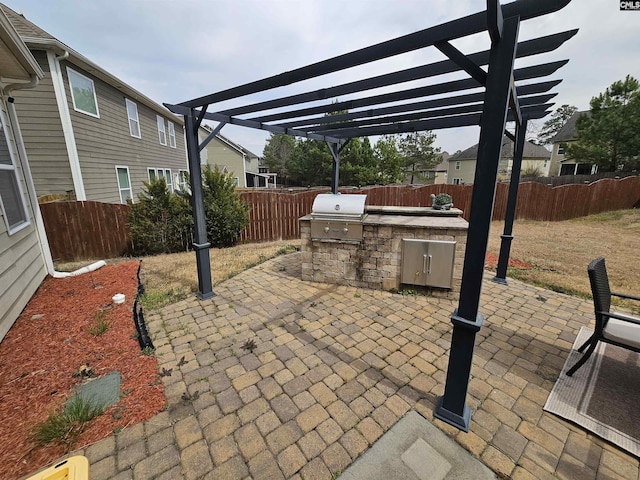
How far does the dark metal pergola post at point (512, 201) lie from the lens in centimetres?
411

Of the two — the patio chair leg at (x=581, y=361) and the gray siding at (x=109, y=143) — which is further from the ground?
the gray siding at (x=109, y=143)

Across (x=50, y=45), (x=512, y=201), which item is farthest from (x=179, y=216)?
(x=512, y=201)

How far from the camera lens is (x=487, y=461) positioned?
1.77 m

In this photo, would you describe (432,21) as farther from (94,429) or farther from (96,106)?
(96,106)

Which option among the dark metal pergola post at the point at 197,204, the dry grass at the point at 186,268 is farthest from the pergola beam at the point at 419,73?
the dry grass at the point at 186,268

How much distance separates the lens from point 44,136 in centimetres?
693

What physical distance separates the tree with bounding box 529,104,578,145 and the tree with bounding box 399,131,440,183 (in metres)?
26.0

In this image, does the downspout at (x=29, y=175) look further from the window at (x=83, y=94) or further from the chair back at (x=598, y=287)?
the chair back at (x=598, y=287)

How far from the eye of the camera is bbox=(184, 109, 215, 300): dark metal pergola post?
12.4ft

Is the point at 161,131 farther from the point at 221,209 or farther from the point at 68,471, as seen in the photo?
the point at 68,471

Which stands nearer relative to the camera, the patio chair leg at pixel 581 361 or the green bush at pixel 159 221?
the patio chair leg at pixel 581 361

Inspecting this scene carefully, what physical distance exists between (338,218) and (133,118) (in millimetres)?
10549

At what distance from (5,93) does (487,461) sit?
7.12m

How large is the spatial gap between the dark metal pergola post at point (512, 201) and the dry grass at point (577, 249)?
2.00 ft
